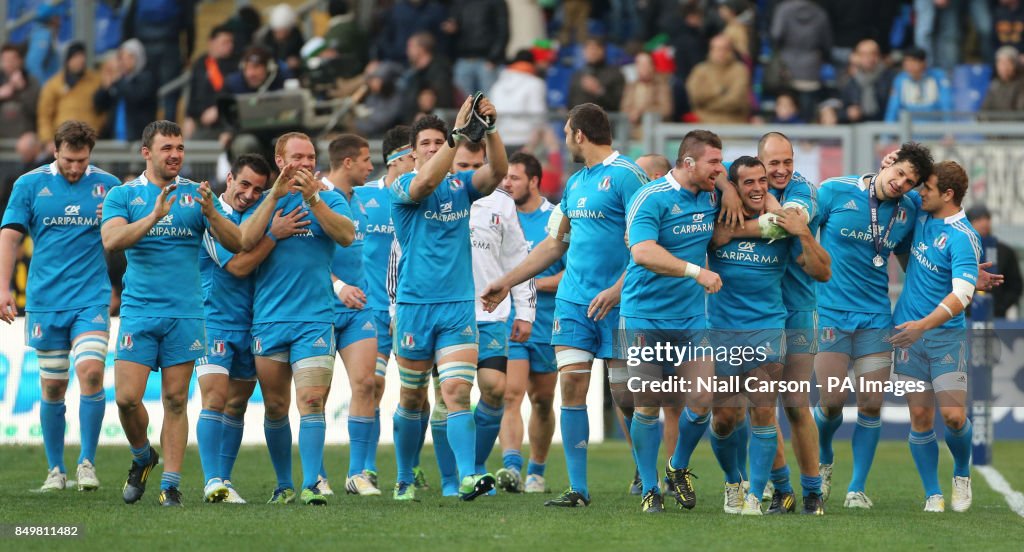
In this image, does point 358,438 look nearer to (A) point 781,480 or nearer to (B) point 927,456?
(A) point 781,480

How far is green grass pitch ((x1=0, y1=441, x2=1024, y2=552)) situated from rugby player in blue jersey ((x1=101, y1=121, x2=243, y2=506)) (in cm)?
69

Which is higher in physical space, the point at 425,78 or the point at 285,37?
the point at 285,37

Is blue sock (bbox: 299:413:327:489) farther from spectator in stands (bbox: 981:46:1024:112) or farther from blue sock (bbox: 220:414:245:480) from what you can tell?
spectator in stands (bbox: 981:46:1024:112)

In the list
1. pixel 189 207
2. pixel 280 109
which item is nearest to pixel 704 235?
pixel 189 207

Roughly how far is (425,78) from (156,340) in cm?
1001

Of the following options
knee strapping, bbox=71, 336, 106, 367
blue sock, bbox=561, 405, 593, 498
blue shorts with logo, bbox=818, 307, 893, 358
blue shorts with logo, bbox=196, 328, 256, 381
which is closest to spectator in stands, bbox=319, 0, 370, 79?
knee strapping, bbox=71, 336, 106, 367

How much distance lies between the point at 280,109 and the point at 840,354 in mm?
7571

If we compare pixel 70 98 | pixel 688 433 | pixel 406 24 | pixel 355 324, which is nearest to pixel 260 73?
pixel 406 24

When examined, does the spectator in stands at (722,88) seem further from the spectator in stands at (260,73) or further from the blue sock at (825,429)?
the blue sock at (825,429)

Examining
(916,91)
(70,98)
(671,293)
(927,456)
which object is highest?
(70,98)

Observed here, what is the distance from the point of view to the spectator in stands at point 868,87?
1920 centimetres

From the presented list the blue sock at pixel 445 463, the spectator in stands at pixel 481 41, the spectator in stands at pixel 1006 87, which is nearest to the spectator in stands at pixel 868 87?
the spectator in stands at pixel 1006 87

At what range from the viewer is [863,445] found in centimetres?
1104

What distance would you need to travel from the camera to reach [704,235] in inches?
390
